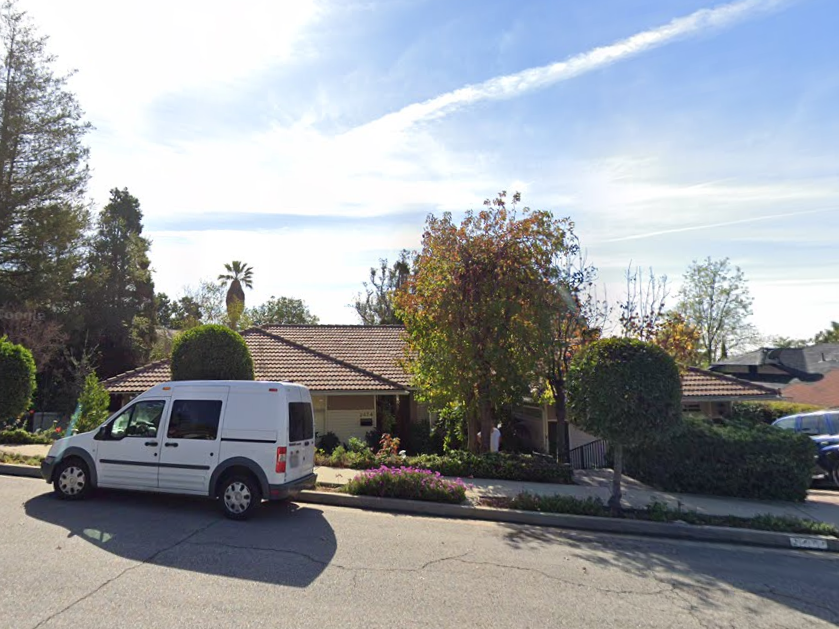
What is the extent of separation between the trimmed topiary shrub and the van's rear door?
5.06 m

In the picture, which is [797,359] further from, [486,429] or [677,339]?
[486,429]

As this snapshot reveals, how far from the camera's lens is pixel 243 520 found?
773 centimetres

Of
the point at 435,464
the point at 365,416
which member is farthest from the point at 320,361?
the point at 435,464

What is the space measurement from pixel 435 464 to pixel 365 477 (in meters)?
2.52

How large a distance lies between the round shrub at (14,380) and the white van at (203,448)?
7.52 metres

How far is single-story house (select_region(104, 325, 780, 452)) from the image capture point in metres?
17.2

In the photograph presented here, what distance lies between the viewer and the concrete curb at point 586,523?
8.10m

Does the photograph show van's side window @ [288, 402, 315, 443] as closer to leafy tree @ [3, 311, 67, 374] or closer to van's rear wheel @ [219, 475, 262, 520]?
van's rear wheel @ [219, 475, 262, 520]

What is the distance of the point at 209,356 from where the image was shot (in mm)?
13164

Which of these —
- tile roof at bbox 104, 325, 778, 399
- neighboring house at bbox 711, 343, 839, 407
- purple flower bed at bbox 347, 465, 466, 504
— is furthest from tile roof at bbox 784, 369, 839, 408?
purple flower bed at bbox 347, 465, 466, 504

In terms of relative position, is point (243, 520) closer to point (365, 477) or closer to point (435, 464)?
point (365, 477)

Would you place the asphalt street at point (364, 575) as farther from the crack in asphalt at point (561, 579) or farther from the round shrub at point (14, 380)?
the round shrub at point (14, 380)

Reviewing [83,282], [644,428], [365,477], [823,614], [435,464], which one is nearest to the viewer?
[823,614]

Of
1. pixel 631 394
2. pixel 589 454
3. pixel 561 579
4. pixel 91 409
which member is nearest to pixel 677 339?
pixel 589 454
